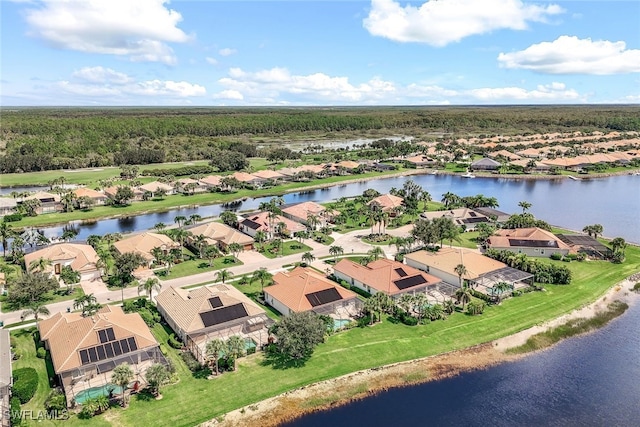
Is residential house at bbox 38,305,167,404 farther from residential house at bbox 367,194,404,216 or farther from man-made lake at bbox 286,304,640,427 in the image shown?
residential house at bbox 367,194,404,216

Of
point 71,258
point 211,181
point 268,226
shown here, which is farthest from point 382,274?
point 211,181

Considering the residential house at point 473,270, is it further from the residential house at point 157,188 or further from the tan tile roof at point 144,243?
the residential house at point 157,188

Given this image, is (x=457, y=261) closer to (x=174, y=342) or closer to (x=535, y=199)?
(x=174, y=342)

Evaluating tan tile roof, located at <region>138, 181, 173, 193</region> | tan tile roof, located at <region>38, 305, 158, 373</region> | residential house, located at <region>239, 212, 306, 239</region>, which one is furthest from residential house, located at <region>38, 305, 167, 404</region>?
tan tile roof, located at <region>138, 181, 173, 193</region>

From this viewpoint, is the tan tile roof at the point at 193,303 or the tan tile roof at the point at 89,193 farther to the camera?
the tan tile roof at the point at 89,193

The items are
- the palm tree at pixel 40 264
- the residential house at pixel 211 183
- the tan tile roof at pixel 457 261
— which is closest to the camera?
the palm tree at pixel 40 264

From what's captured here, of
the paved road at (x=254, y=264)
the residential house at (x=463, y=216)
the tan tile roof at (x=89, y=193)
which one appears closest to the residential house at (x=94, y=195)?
the tan tile roof at (x=89, y=193)
